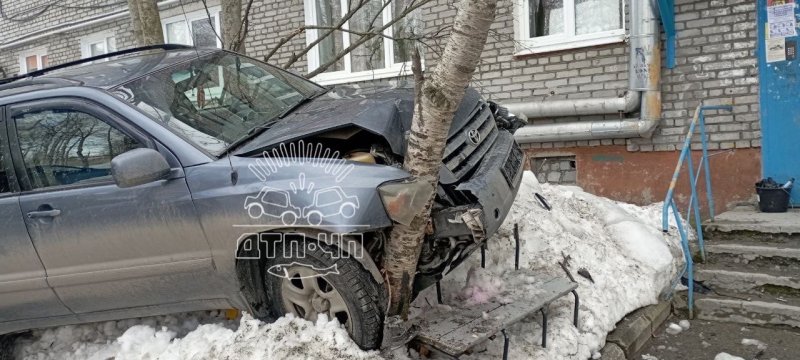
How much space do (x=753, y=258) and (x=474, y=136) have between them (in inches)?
105

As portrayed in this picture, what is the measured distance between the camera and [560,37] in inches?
254

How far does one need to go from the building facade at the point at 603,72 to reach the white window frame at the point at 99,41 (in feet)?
14.4

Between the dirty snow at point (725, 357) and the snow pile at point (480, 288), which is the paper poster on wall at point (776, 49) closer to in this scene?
the dirty snow at point (725, 357)

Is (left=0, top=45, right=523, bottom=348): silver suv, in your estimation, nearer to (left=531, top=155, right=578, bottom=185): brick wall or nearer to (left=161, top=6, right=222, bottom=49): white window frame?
(left=531, top=155, right=578, bottom=185): brick wall

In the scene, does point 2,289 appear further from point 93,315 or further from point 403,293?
point 403,293

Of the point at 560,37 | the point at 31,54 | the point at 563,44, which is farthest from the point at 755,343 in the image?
the point at 31,54

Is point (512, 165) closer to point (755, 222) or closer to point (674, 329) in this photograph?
point (674, 329)

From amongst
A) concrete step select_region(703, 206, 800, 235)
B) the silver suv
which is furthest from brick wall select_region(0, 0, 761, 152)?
the silver suv

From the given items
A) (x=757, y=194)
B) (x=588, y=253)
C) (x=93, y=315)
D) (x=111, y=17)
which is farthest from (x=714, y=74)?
(x=111, y=17)

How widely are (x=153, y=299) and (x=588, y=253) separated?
2874 mm

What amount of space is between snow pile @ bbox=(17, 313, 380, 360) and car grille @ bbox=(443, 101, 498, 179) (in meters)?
1.01

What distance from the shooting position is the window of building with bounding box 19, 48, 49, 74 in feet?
40.9

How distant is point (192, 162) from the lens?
9.85ft

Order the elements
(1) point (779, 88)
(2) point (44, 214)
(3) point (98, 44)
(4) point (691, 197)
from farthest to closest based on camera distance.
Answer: (3) point (98, 44)
(4) point (691, 197)
(1) point (779, 88)
(2) point (44, 214)
